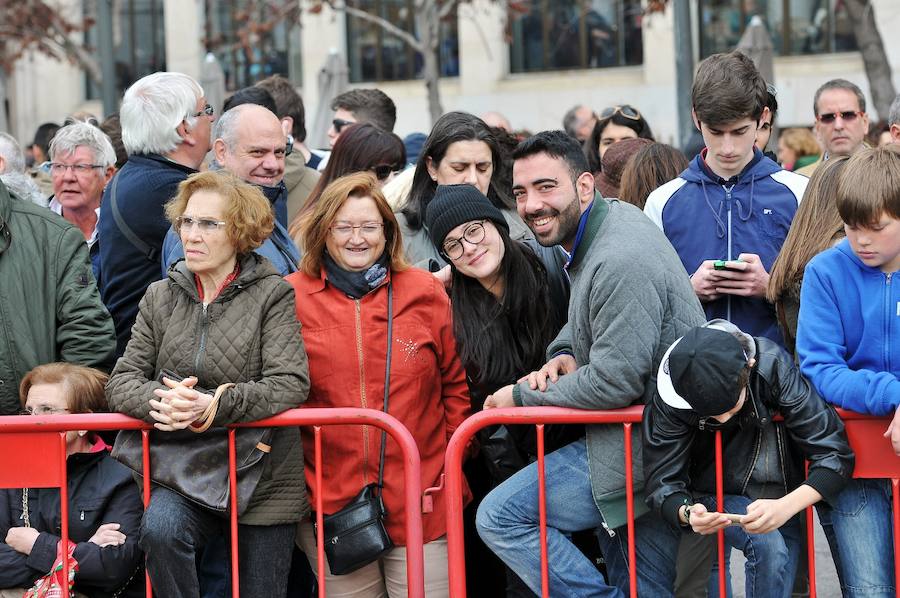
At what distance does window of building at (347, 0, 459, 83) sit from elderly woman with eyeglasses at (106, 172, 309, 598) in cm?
1975

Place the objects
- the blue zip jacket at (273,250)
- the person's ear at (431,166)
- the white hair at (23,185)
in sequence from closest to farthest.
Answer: the blue zip jacket at (273,250), the person's ear at (431,166), the white hair at (23,185)

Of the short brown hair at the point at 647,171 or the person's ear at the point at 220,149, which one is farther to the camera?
the short brown hair at the point at 647,171

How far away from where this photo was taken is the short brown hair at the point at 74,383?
4.74 metres

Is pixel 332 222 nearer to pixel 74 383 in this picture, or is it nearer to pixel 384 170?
pixel 74 383

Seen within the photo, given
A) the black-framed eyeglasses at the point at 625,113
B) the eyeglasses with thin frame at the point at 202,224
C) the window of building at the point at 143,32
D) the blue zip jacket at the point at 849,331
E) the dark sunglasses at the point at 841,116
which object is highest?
the window of building at the point at 143,32

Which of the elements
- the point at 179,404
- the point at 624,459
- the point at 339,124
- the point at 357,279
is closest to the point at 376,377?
the point at 357,279

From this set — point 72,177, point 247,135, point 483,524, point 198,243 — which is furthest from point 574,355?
point 72,177

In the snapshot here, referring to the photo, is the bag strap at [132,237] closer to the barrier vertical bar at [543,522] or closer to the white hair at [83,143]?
the white hair at [83,143]

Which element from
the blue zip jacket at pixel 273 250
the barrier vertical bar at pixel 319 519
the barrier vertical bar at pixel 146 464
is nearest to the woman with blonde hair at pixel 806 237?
the barrier vertical bar at pixel 319 519

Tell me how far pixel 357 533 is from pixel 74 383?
48.5 inches

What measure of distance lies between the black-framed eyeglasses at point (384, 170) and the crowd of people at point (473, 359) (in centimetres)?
73

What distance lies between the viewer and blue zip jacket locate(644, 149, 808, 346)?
5.04 meters

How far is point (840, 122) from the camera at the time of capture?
7.36 meters

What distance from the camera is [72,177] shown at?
20.9 ft
